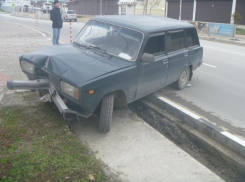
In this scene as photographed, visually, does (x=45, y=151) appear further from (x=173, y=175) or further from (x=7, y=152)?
(x=173, y=175)

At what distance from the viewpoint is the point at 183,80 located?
735 cm

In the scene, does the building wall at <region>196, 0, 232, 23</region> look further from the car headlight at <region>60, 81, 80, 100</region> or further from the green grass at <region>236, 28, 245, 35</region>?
the car headlight at <region>60, 81, 80, 100</region>

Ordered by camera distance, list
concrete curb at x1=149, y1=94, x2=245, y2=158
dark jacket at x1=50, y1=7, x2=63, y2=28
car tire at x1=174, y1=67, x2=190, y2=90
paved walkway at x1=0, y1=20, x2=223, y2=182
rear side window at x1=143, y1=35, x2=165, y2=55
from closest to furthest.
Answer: paved walkway at x1=0, y1=20, x2=223, y2=182
concrete curb at x1=149, y1=94, x2=245, y2=158
rear side window at x1=143, y1=35, x2=165, y2=55
car tire at x1=174, y1=67, x2=190, y2=90
dark jacket at x1=50, y1=7, x2=63, y2=28

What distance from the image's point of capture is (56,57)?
15.5ft

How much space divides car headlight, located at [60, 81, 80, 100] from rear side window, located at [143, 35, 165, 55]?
1.70 metres

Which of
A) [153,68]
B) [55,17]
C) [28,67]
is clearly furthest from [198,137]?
[55,17]

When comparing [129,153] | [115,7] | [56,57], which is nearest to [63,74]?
[56,57]

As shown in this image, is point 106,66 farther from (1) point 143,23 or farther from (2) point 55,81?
(1) point 143,23

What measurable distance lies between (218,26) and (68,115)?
20.7 metres

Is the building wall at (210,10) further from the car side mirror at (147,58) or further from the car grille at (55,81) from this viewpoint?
the car grille at (55,81)

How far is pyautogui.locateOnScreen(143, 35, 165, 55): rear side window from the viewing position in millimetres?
5277

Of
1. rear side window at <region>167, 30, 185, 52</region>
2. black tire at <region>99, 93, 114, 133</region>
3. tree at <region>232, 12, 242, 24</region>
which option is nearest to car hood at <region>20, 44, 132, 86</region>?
black tire at <region>99, 93, 114, 133</region>

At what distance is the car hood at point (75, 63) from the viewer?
424 centimetres

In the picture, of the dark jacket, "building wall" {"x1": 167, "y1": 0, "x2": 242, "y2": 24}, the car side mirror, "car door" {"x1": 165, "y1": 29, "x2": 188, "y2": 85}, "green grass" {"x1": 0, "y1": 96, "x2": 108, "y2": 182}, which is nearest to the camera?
"green grass" {"x1": 0, "y1": 96, "x2": 108, "y2": 182}
